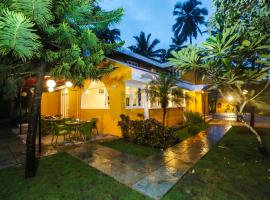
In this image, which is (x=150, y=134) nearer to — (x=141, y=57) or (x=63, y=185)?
(x=63, y=185)

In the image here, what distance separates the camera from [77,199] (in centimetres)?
373

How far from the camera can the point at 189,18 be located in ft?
108

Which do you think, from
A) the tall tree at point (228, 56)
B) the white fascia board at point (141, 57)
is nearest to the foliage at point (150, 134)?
the tall tree at point (228, 56)

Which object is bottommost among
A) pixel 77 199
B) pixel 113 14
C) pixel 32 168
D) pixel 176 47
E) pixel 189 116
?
pixel 77 199

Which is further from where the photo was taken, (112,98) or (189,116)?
(189,116)

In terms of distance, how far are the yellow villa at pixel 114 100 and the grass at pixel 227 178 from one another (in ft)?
16.7

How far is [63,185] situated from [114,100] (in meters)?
6.11

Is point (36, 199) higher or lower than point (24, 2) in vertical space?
lower

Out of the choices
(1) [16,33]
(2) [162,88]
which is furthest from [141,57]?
(1) [16,33]

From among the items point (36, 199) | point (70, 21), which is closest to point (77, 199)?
point (36, 199)

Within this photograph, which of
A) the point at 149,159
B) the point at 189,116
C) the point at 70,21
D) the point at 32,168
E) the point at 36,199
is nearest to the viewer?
the point at 36,199

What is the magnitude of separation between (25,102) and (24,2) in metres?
15.9

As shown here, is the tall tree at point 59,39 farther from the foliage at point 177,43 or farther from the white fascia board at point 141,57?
the foliage at point 177,43

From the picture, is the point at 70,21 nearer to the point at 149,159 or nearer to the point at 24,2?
the point at 24,2
